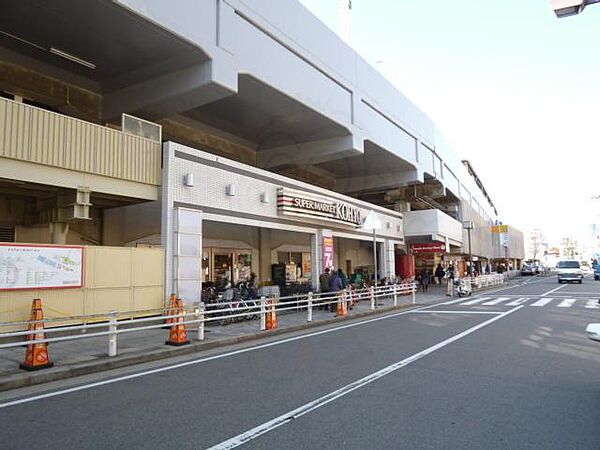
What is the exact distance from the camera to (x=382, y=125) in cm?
2808

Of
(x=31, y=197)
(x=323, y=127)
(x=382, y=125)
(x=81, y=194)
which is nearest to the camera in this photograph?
(x=81, y=194)

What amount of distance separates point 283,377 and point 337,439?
281 centimetres

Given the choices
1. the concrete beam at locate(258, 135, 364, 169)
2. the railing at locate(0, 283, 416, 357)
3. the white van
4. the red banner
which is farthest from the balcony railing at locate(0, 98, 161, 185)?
the white van

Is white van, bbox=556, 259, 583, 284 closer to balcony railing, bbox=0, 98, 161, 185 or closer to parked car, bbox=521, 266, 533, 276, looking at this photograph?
parked car, bbox=521, 266, 533, 276

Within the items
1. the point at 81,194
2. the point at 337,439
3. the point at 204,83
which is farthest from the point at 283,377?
the point at 204,83

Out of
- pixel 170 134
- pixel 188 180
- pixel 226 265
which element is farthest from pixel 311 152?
pixel 188 180

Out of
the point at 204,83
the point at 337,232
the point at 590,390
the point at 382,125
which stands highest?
the point at 382,125

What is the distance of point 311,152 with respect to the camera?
25.1 m

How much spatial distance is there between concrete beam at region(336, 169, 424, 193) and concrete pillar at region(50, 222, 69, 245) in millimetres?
22693

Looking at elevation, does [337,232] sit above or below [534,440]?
above

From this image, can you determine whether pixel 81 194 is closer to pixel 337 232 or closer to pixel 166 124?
pixel 166 124

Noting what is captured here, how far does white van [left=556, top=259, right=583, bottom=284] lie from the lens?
40.8 metres

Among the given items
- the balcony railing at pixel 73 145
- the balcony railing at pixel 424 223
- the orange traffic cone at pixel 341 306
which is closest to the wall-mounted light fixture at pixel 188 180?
the balcony railing at pixel 73 145

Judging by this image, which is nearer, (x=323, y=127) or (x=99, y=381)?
(x=99, y=381)
